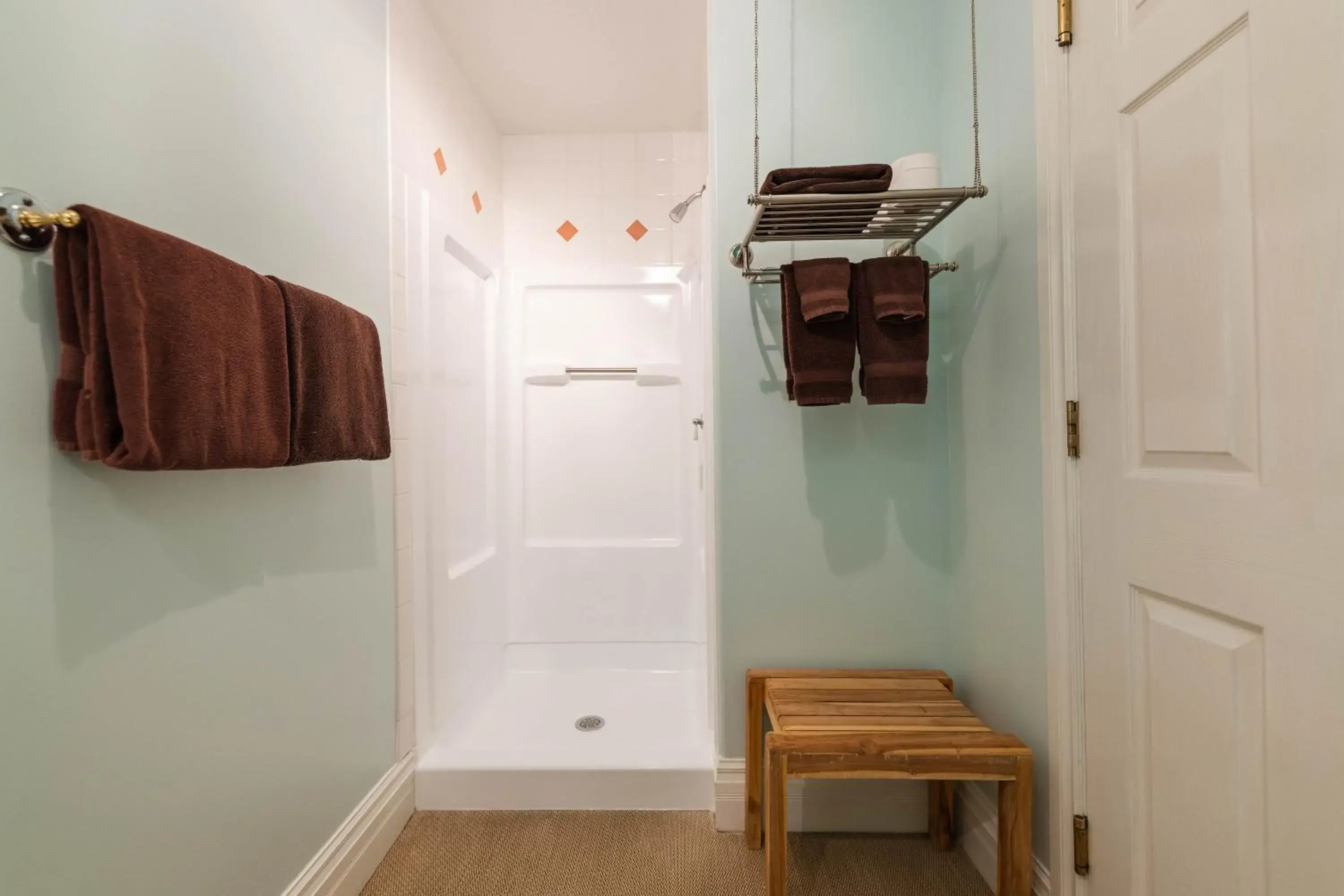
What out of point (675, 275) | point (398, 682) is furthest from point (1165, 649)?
point (675, 275)

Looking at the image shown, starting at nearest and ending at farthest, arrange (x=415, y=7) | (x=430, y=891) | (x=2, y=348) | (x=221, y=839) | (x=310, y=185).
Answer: (x=2, y=348) → (x=221, y=839) → (x=310, y=185) → (x=430, y=891) → (x=415, y=7)

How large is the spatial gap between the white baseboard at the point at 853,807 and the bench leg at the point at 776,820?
1.28 ft

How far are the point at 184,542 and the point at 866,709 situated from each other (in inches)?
50.3

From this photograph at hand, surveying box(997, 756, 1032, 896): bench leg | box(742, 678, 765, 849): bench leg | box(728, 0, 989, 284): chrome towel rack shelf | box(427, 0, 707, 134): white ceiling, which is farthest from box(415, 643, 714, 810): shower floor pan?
box(427, 0, 707, 134): white ceiling

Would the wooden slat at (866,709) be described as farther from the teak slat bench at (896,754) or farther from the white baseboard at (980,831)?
the white baseboard at (980,831)

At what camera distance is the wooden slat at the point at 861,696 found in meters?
1.38

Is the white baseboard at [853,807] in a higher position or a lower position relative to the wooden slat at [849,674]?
lower

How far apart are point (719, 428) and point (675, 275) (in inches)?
48.4

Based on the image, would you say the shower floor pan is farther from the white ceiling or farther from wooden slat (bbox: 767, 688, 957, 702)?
the white ceiling

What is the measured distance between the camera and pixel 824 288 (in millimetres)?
1353

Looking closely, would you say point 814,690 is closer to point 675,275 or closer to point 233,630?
point 233,630

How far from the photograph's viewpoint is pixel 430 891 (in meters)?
1.41

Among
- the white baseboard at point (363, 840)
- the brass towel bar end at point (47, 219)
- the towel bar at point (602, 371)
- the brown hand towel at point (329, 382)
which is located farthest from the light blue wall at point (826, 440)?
the brass towel bar end at point (47, 219)

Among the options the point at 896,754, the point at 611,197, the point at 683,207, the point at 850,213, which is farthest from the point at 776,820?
the point at 611,197
